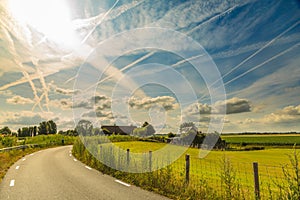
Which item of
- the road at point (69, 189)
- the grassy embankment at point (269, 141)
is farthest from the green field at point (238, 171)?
the grassy embankment at point (269, 141)

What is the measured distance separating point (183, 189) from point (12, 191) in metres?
5.37

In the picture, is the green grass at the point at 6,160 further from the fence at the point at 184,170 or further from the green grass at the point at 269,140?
the green grass at the point at 269,140

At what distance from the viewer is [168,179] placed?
8047mm

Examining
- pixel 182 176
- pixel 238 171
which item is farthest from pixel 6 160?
pixel 238 171

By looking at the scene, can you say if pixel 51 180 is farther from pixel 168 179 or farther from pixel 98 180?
pixel 168 179

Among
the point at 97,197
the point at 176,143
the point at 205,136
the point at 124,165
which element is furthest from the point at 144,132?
the point at 97,197

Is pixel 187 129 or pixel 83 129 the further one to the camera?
pixel 187 129

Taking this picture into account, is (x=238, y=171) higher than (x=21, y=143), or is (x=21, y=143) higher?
(x=238, y=171)

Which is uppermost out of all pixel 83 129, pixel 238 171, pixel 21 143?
pixel 83 129

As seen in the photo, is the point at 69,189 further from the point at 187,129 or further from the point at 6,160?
the point at 187,129

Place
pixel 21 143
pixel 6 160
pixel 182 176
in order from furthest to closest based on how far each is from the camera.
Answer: pixel 21 143 < pixel 6 160 < pixel 182 176

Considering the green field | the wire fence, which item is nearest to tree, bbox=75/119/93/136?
the green field

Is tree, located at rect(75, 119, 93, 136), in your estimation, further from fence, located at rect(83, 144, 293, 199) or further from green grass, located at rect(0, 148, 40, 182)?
fence, located at rect(83, 144, 293, 199)

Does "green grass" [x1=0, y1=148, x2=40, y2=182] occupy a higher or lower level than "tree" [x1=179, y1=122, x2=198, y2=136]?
lower
